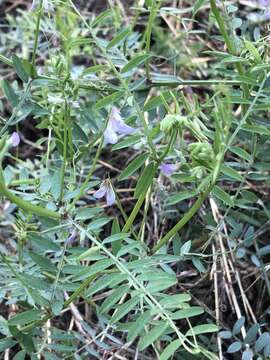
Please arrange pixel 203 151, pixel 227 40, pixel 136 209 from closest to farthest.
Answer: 1. pixel 203 151
2. pixel 136 209
3. pixel 227 40

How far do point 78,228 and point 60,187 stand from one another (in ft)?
0.28

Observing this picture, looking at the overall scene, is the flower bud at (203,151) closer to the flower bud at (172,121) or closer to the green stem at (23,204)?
the flower bud at (172,121)

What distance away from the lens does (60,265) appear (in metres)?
1.08

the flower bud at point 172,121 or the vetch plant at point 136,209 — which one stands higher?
the flower bud at point 172,121

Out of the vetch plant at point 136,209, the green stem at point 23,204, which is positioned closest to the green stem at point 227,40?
the vetch plant at point 136,209

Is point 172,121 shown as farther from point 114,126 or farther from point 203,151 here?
point 114,126

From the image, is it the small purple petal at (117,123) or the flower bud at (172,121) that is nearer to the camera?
the flower bud at (172,121)

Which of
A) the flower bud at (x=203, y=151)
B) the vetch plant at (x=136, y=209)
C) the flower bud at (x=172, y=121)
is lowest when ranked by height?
the vetch plant at (x=136, y=209)

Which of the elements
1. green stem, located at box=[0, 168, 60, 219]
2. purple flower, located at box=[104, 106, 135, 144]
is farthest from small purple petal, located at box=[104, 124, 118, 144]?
green stem, located at box=[0, 168, 60, 219]

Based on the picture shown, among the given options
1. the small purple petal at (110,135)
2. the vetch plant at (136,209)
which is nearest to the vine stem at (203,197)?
the vetch plant at (136,209)

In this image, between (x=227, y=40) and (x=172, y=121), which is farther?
(x=227, y=40)

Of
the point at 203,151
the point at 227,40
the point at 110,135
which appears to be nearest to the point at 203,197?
the point at 203,151

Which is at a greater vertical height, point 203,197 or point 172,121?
point 172,121

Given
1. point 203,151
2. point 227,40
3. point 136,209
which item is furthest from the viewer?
point 227,40
